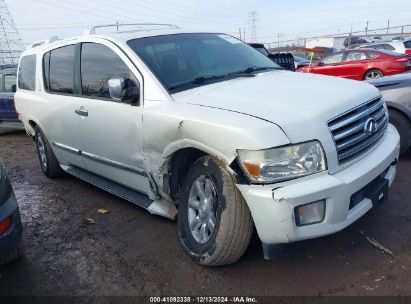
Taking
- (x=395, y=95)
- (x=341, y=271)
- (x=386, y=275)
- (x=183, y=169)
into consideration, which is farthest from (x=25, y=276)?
(x=395, y=95)

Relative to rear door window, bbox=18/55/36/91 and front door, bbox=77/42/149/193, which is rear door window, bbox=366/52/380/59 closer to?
rear door window, bbox=18/55/36/91

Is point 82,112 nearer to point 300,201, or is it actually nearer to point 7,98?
point 300,201

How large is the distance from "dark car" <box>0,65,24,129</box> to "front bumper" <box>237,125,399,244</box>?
7.57 meters

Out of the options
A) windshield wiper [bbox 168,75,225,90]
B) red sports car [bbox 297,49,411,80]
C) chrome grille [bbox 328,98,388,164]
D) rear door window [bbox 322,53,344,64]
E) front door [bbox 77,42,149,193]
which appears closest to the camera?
chrome grille [bbox 328,98,388,164]

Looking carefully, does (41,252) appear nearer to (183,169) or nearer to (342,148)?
(183,169)

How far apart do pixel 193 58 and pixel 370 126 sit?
1663 mm

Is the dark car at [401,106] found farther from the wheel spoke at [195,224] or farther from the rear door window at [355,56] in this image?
the rear door window at [355,56]

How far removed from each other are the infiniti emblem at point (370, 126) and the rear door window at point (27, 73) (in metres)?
4.27

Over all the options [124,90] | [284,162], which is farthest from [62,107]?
[284,162]

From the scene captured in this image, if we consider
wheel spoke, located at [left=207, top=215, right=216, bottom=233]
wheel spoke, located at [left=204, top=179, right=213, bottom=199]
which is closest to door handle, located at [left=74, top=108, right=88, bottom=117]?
wheel spoke, located at [left=204, top=179, right=213, bottom=199]

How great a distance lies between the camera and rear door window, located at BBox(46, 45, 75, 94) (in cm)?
437

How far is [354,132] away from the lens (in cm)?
274

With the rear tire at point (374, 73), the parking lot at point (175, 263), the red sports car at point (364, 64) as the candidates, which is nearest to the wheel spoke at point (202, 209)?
the parking lot at point (175, 263)

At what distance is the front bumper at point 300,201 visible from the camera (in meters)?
2.39
